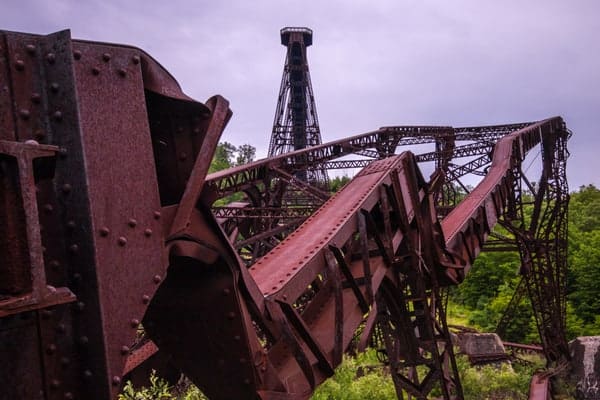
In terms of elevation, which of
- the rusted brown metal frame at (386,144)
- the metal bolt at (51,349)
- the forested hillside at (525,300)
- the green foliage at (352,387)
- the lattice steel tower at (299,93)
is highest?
the lattice steel tower at (299,93)

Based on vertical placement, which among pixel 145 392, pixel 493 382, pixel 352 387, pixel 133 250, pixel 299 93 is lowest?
pixel 493 382

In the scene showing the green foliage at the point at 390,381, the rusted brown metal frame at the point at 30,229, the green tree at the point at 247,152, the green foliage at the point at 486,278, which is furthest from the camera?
the green tree at the point at 247,152

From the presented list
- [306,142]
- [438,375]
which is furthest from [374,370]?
[306,142]

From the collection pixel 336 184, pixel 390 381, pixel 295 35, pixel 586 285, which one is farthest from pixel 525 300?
pixel 295 35

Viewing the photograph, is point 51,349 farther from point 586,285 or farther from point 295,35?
point 295,35

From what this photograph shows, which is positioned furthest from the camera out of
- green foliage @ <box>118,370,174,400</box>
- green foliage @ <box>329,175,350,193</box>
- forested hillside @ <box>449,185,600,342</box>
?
green foliage @ <box>329,175,350,193</box>

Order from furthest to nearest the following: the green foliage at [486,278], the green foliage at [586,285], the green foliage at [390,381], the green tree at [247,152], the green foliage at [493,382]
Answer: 1. the green tree at [247,152]
2. the green foliage at [486,278]
3. the green foliage at [586,285]
4. the green foliage at [493,382]
5. the green foliage at [390,381]

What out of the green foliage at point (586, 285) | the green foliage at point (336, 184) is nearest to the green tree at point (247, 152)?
the green foliage at point (336, 184)

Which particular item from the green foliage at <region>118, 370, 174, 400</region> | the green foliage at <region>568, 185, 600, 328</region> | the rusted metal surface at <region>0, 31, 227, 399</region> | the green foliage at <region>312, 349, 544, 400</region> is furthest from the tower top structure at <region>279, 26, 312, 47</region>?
the rusted metal surface at <region>0, 31, 227, 399</region>

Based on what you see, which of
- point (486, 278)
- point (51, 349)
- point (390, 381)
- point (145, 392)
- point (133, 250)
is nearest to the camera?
point (51, 349)

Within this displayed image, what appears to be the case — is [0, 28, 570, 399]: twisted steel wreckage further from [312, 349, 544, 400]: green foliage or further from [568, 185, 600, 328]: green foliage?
[568, 185, 600, 328]: green foliage

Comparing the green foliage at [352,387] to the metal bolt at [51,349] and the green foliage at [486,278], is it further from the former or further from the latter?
the green foliage at [486,278]

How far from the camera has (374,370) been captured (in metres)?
13.0

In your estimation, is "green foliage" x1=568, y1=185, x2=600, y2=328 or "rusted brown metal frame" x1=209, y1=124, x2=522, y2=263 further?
"green foliage" x1=568, y1=185, x2=600, y2=328
